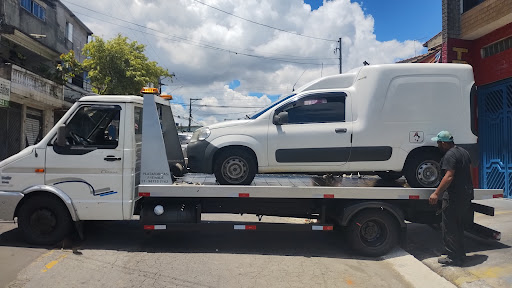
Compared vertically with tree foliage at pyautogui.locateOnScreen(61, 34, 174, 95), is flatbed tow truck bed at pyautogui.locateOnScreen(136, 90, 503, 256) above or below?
below

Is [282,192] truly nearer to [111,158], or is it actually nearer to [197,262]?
[197,262]

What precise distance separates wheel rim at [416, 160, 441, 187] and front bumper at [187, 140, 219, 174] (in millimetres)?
3320

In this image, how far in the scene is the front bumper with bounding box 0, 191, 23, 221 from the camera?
596 cm

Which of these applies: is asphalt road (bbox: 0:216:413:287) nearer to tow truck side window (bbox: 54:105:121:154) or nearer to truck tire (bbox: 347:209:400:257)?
Answer: truck tire (bbox: 347:209:400:257)

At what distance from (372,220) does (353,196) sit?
0.55 meters

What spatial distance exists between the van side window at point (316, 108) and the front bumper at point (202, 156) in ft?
4.18

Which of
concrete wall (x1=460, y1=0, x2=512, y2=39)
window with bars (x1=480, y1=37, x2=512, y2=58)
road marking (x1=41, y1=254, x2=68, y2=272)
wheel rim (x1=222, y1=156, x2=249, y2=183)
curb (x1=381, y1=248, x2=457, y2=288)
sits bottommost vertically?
curb (x1=381, y1=248, x2=457, y2=288)

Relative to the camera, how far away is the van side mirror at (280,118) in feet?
20.3

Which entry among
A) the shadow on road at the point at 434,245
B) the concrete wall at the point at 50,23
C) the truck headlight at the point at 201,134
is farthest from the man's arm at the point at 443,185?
the concrete wall at the point at 50,23

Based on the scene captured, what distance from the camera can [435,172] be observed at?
6316 millimetres

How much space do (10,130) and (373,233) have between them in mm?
17986

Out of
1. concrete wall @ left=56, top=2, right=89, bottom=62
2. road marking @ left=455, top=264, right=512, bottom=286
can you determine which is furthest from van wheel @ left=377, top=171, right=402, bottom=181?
concrete wall @ left=56, top=2, right=89, bottom=62

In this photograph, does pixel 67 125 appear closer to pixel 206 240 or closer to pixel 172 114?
pixel 172 114

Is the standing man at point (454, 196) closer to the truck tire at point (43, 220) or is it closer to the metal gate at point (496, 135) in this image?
the truck tire at point (43, 220)
